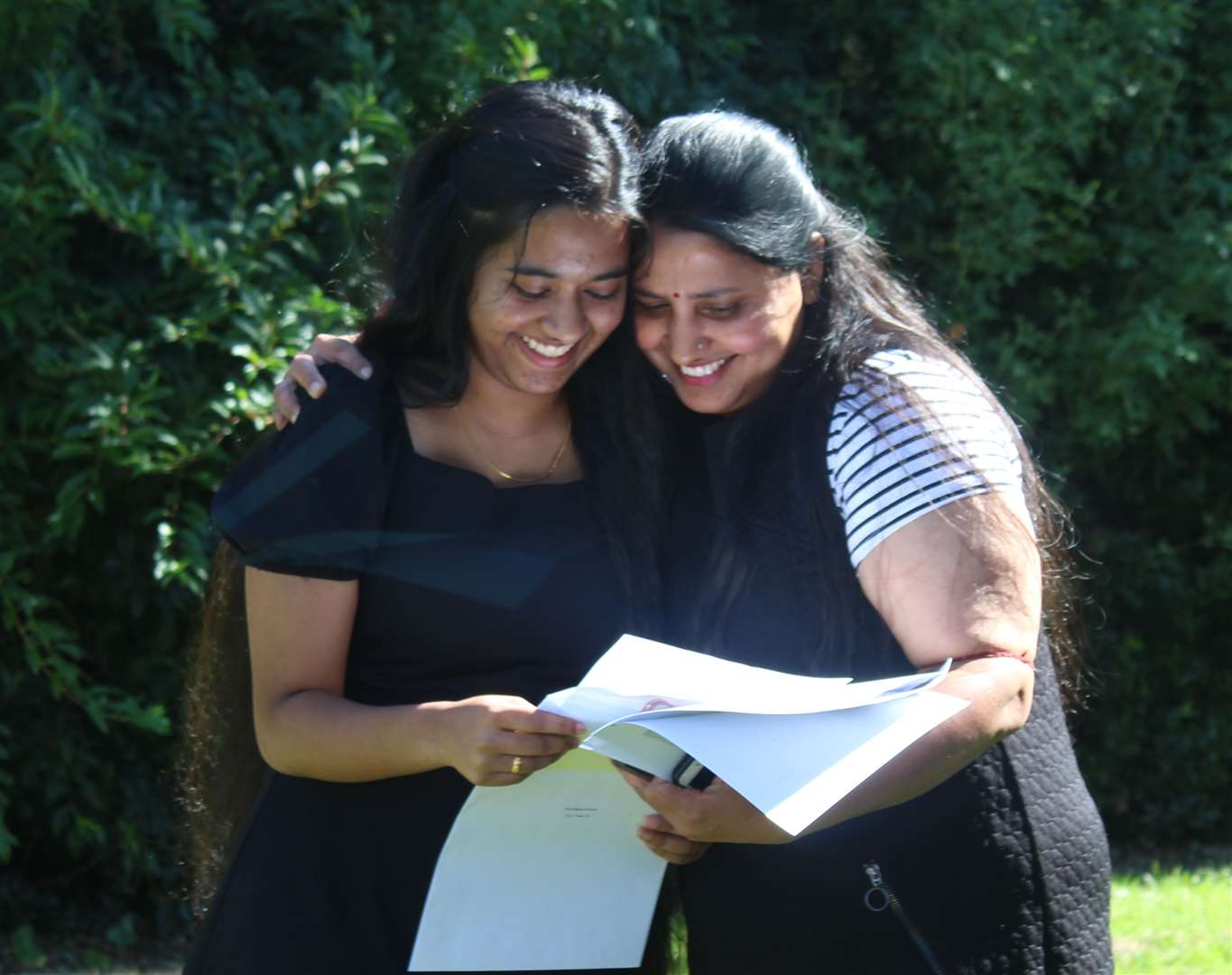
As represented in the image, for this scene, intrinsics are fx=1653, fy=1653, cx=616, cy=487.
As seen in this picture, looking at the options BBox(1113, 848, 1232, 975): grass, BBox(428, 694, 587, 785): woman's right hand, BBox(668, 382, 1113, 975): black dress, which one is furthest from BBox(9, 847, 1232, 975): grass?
BBox(428, 694, 587, 785): woman's right hand

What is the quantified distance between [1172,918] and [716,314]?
3.43 metres

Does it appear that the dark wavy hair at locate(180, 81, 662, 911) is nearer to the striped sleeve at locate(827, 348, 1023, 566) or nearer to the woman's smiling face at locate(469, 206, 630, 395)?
the woman's smiling face at locate(469, 206, 630, 395)

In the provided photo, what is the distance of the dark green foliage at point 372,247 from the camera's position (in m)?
4.19

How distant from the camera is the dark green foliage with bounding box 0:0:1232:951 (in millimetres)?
4191

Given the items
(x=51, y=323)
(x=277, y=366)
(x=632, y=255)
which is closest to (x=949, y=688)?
(x=632, y=255)

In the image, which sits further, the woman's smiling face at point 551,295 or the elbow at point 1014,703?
the woman's smiling face at point 551,295

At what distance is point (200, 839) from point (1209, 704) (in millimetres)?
4818

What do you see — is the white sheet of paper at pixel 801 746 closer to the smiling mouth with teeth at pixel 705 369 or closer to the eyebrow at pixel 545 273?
the smiling mouth with teeth at pixel 705 369

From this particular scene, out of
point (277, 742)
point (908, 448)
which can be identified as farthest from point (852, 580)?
point (277, 742)

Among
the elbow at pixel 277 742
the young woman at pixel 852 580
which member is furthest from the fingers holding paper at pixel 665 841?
the elbow at pixel 277 742

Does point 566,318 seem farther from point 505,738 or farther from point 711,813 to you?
point 711,813

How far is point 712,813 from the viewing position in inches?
80.1

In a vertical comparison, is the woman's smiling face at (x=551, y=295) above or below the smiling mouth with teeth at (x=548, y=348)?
above

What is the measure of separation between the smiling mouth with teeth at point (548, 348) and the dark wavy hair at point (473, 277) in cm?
11
